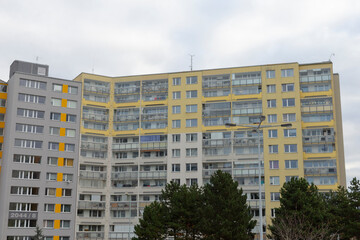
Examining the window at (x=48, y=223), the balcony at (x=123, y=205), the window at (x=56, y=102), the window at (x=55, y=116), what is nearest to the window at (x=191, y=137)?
the balcony at (x=123, y=205)

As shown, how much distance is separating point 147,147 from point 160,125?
16.1ft

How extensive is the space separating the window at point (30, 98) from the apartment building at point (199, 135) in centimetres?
818

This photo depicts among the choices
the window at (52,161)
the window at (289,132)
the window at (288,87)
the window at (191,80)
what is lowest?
the window at (52,161)

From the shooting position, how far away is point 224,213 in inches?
2170

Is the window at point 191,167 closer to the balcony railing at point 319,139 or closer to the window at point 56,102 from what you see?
the balcony railing at point 319,139

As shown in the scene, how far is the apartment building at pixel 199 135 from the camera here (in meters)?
83.0

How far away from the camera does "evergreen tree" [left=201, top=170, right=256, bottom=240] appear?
→ 2148 inches

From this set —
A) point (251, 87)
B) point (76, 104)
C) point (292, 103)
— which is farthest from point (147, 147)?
point (292, 103)

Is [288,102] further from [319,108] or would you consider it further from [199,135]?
[199,135]

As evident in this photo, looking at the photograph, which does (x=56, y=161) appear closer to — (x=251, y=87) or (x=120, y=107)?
(x=120, y=107)

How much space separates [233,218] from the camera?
182 ft

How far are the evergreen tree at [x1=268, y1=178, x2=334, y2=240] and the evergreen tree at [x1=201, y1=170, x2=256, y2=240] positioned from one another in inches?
153

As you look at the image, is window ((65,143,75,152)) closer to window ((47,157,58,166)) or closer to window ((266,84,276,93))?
window ((47,157,58,166))

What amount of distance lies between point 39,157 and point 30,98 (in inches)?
447
